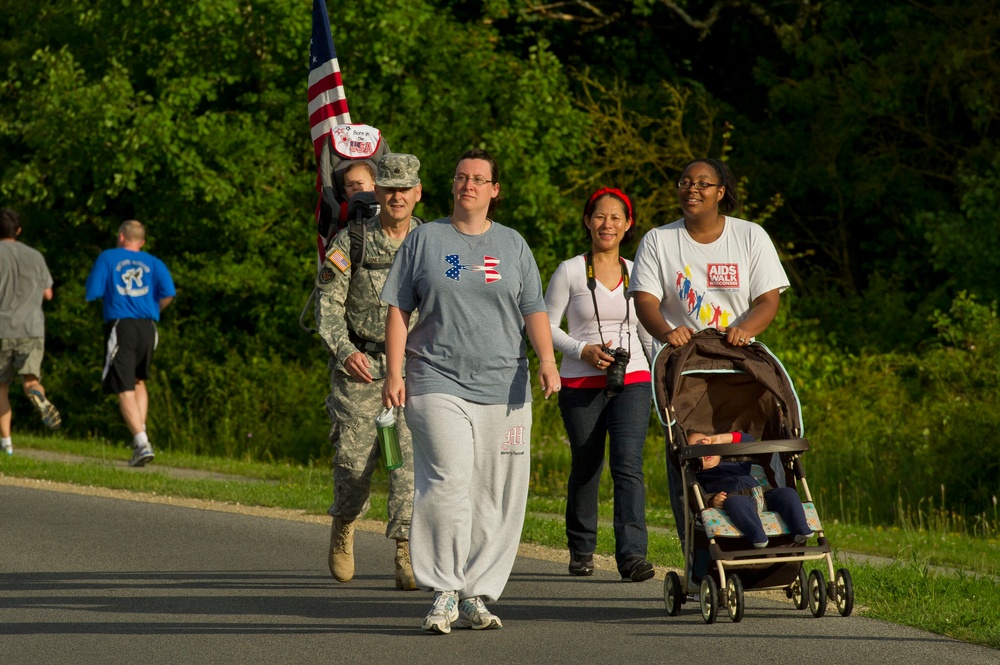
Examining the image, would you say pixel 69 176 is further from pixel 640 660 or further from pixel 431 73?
pixel 640 660

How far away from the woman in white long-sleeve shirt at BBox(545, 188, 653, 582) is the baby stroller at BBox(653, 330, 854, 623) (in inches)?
37.9

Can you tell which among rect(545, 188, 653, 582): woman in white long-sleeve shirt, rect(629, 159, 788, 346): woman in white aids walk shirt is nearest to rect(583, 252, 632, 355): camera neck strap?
rect(545, 188, 653, 582): woman in white long-sleeve shirt

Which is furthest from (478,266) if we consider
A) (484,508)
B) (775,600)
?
(775,600)

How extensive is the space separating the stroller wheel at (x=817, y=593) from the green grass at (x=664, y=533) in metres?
0.40

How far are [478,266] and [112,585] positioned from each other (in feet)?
9.48

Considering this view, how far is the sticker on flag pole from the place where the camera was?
870 cm

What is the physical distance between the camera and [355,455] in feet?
26.0

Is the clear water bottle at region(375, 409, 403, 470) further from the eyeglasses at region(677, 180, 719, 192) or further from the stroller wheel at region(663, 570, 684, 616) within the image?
the eyeglasses at region(677, 180, 719, 192)

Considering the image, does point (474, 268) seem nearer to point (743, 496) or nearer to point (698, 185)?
point (698, 185)

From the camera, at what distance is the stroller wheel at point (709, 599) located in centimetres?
691

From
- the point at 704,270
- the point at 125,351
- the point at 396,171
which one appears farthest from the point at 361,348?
the point at 125,351

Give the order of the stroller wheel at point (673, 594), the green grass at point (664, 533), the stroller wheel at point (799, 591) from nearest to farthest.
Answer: the stroller wheel at point (799, 591), the stroller wheel at point (673, 594), the green grass at point (664, 533)

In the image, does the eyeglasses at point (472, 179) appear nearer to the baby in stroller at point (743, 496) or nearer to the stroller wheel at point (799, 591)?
the baby in stroller at point (743, 496)

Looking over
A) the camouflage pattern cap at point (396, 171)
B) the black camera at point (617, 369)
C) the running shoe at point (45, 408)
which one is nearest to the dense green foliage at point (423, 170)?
the running shoe at point (45, 408)
